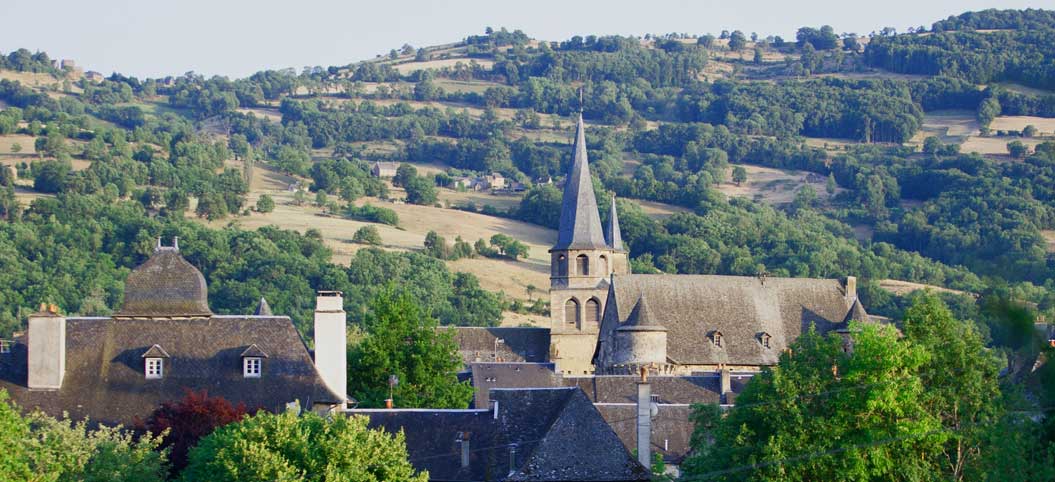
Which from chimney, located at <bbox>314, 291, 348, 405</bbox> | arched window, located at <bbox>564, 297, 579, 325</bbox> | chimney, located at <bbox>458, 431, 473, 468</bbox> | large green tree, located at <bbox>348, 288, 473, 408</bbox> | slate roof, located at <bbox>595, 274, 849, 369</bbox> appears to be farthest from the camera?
arched window, located at <bbox>564, 297, 579, 325</bbox>

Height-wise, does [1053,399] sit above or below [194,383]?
above

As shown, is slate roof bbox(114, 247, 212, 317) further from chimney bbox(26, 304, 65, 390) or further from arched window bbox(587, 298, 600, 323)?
arched window bbox(587, 298, 600, 323)

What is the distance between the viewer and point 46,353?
50.2 meters

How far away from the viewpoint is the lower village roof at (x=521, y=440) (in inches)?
1666

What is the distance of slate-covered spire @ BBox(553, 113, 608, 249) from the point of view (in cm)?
9819

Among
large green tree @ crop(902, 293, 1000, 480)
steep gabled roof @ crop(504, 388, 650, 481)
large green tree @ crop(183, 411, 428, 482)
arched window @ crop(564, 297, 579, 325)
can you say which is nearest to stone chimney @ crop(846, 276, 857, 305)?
arched window @ crop(564, 297, 579, 325)

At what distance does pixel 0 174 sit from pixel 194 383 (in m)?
129

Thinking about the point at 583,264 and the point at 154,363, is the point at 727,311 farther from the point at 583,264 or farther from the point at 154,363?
the point at 154,363

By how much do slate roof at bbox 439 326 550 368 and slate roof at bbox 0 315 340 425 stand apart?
42.4 meters

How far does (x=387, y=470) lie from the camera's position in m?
37.3

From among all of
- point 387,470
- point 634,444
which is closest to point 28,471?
point 387,470

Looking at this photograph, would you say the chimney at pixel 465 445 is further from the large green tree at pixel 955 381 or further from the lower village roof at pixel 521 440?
the large green tree at pixel 955 381

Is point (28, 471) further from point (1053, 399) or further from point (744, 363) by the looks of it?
point (744, 363)

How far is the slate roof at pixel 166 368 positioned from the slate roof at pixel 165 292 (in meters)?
0.39
